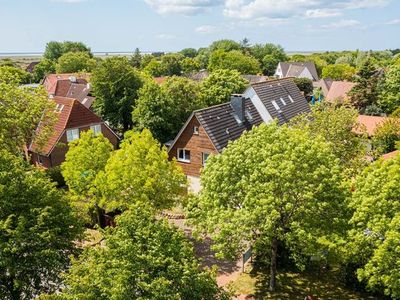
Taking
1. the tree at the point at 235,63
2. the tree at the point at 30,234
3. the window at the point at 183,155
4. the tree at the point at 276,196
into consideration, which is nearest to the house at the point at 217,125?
the window at the point at 183,155

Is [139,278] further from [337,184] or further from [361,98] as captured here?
[361,98]

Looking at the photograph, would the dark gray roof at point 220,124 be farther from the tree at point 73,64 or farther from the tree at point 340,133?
the tree at point 73,64

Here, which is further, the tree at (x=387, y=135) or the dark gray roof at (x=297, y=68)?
the dark gray roof at (x=297, y=68)

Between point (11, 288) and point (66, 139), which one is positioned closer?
point (11, 288)

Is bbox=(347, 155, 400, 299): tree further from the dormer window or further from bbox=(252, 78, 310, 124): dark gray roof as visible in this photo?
the dormer window

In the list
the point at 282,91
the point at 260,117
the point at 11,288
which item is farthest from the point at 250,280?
the point at 282,91

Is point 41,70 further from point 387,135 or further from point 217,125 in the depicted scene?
point 387,135
